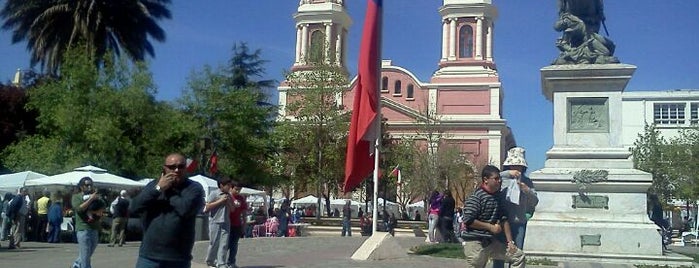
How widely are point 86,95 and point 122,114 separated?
6.25 feet

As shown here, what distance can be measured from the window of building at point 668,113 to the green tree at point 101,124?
49.4 meters

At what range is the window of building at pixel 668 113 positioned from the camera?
70.1 m

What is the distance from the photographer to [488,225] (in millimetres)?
7105

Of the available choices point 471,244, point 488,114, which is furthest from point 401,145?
point 471,244

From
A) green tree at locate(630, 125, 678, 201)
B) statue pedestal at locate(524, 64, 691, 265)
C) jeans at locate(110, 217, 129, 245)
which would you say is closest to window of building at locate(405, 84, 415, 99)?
green tree at locate(630, 125, 678, 201)

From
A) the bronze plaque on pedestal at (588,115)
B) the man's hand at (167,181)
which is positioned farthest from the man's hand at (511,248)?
the bronze plaque on pedestal at (588,115)

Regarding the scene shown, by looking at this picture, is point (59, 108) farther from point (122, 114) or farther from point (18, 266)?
point (18, 266)

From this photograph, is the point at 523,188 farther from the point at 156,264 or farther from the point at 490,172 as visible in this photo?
the point at 156,264

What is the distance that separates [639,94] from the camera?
7206cm

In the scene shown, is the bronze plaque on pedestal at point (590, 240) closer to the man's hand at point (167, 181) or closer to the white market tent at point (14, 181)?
the man's hand at point (167, 181)

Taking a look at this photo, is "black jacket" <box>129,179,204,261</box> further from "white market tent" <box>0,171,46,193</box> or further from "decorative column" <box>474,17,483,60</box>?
"decorative column" <box>474,17,483,60</box>

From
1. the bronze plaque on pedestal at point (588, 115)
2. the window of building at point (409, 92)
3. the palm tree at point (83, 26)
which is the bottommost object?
the bronze plaque on pedestal at point (588, 115)

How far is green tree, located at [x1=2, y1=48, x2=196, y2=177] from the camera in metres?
33.9

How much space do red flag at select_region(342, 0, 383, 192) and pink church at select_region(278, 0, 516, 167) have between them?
5050 centimetres
